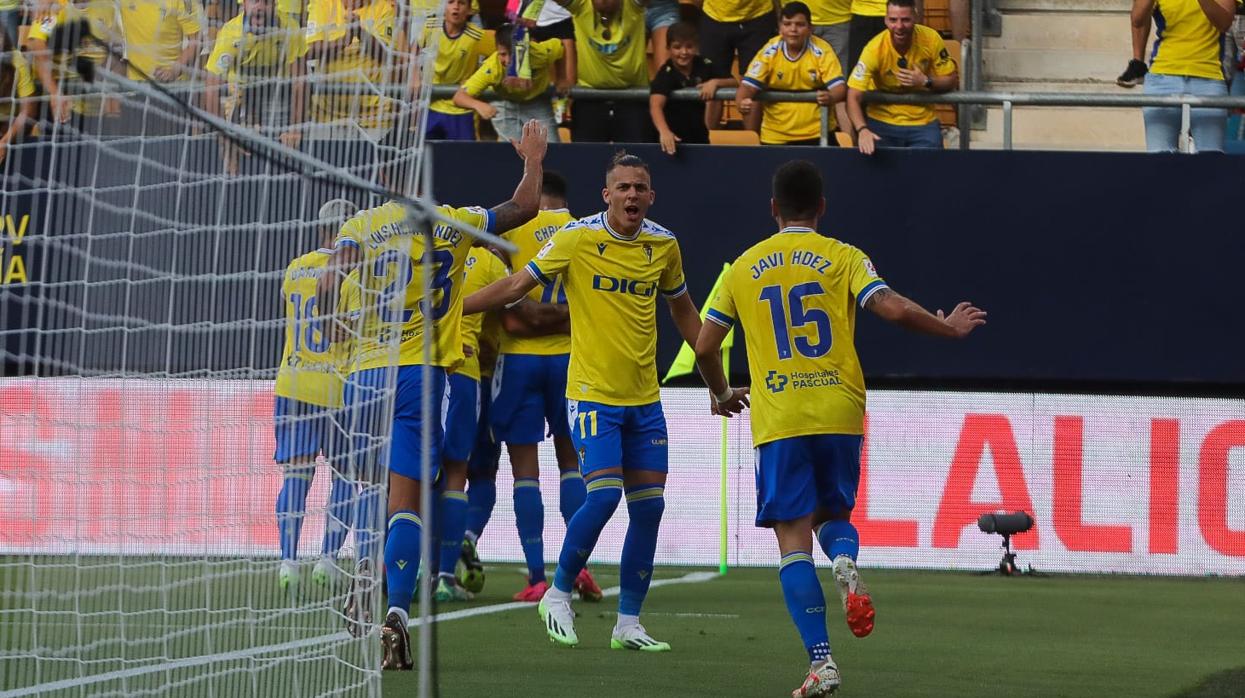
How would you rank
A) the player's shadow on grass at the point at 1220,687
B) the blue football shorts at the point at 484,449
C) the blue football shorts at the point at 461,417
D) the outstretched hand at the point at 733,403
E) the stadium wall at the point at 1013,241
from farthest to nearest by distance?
the stadium wall at the point at 1013,241
the blue football shorts at the point at 484,449
the blue football shorts at the point at 461,417
the outstretched hand at the point at 733,403
the player's shadow on grass at the point at 1220,687

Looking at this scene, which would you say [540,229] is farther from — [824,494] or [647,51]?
[647,51]

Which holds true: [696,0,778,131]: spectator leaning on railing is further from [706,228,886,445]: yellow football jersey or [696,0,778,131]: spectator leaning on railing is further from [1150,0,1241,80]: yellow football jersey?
[706,228,886,445]: yellow football jersey

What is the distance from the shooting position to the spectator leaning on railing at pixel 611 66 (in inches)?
551

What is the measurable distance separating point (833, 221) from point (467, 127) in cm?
299

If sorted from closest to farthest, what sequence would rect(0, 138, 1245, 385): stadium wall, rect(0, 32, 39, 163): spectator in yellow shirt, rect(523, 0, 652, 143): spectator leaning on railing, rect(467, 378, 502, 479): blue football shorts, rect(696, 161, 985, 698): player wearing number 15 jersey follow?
1. rect(0, 32, 39, 163): spectator in yellow shirt
2. rect(696, 161, 985, 698): player wearing number 15 jersey
3. rect(467, 378, 502, 479): blue football shorts
4. rect(0, 138, 1245, 385): stadium wall
5. rect(523, 0, 652, 143): spectator leaning on railing

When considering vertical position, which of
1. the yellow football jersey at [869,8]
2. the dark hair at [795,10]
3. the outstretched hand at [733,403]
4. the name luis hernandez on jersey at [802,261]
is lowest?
the outstretched hand at [733,403]

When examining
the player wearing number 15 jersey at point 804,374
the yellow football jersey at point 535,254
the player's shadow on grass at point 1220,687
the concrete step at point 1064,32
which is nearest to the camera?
the player wearing number 15 jersey at point 804,374

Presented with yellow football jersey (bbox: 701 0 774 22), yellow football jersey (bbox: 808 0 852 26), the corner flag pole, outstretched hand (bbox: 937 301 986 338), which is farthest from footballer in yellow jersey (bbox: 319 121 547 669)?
yellow football jersey (bbox: 808 0 852 26)

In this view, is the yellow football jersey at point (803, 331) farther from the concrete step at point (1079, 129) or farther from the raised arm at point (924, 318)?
the concrete step at point (1079, 129)

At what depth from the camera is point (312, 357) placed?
19.1 ft

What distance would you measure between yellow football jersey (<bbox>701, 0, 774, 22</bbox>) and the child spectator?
0.83 m

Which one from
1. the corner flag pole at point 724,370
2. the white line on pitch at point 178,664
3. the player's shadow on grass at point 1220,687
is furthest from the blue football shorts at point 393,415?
the corner flag pole at point 724,370

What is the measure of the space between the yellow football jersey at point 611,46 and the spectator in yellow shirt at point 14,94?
8.58 m

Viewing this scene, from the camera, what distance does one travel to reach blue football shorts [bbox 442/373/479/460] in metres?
9.49
